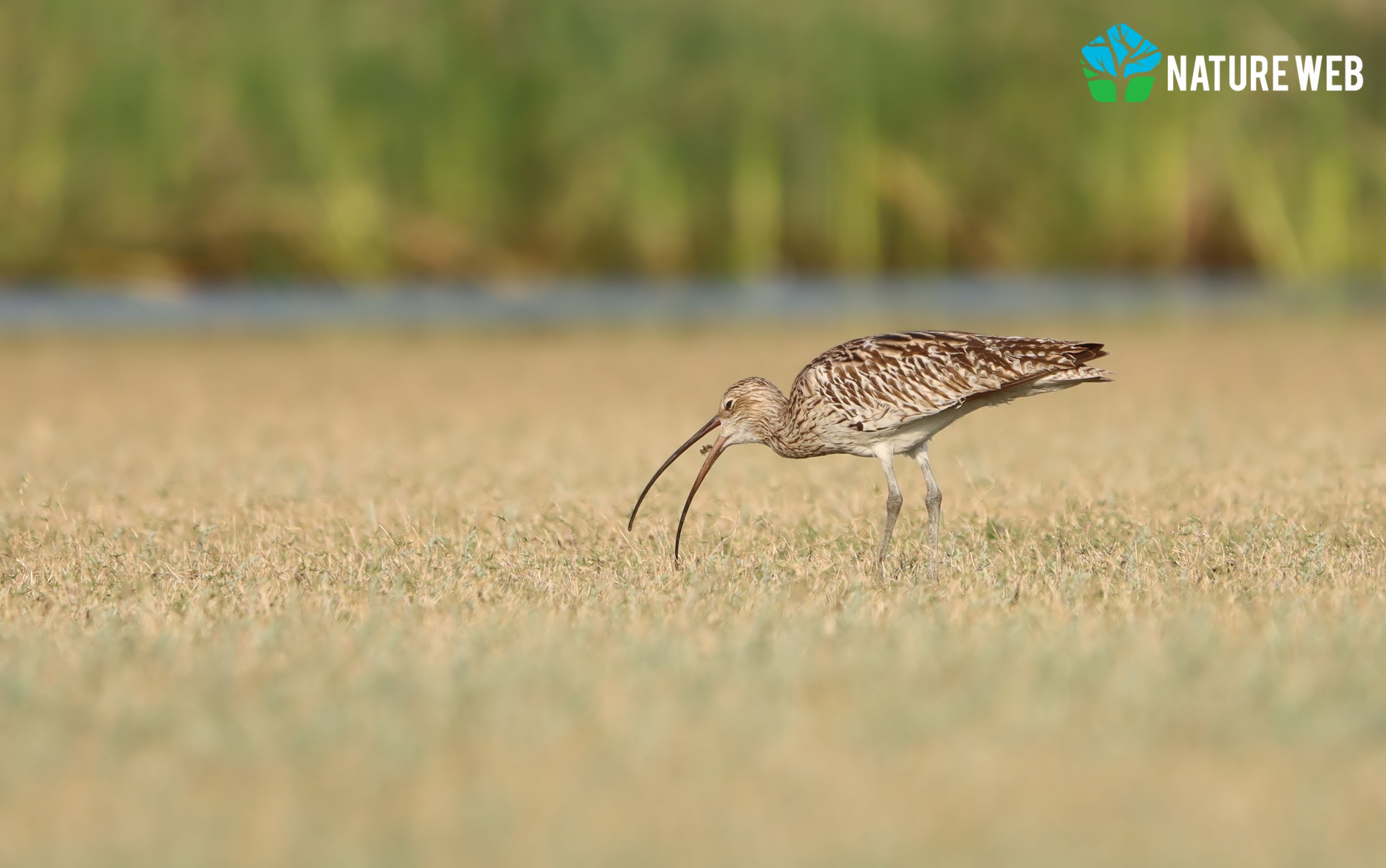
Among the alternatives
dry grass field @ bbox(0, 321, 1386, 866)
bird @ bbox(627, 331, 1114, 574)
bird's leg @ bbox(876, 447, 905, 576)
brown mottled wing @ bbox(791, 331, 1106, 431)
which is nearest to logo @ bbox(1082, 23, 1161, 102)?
dry grass field @ bbox(0, 321, 1386, 866)

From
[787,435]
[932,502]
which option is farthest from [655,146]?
[932,502]

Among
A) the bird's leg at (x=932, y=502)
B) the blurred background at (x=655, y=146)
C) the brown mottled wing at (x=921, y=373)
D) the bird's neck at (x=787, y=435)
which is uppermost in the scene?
the blurred background at (x=655, y=146)

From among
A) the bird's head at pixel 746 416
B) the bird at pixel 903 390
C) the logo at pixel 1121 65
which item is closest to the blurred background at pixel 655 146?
the logo at pixel 1121 65

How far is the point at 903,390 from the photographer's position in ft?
23.8

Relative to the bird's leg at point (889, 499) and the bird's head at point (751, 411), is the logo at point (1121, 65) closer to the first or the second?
the bird's head at point (751, 411)

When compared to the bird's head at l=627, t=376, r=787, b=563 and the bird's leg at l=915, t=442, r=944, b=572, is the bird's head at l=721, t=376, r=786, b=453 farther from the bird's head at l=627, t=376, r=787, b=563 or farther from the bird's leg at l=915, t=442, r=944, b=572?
the bird's leg at l=915, t=442, r=944, b=572

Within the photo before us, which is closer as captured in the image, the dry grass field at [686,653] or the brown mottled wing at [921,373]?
the dry grass field at [686,653]

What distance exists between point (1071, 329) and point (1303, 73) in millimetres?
4840

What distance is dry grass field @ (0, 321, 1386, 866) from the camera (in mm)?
3990

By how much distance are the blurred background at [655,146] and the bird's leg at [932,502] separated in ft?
40.6

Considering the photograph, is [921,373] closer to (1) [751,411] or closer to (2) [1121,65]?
(1) [751,411]

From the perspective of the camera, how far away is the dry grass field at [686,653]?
3.99 meters

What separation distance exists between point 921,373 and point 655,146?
12.6 meters

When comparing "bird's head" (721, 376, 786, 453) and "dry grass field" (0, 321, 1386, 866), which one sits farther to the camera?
"bird's head" (721, 376, 786, 453)
